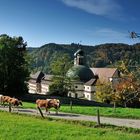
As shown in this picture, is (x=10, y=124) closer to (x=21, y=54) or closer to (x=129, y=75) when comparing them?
(x=129, y=75)

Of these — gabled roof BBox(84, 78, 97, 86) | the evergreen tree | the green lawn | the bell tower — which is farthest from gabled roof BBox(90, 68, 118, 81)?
the green lawn

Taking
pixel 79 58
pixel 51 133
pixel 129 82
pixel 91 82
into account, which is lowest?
pixel 51 133

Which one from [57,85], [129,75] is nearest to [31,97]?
[57,85]

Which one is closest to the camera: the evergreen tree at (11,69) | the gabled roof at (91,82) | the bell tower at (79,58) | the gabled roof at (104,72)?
the evergreen tree at (11,69)

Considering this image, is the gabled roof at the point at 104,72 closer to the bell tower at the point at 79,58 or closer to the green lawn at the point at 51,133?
the bell tower at the point at 79,58

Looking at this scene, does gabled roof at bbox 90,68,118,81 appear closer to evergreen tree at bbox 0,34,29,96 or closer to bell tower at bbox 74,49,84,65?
bell tower at bbox 74,49,84,65

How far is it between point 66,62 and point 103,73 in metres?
48.3

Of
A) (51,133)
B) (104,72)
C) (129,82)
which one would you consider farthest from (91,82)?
(129,82)

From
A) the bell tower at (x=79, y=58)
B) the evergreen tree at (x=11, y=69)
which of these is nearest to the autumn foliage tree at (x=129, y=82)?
the evergreen tree at (x=11, y=69)

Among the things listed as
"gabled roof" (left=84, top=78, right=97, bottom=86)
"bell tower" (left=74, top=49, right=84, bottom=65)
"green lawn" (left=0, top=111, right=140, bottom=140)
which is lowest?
"green lawn" (left=0, top=111, right=140, bottom=140)

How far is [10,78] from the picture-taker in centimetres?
7150

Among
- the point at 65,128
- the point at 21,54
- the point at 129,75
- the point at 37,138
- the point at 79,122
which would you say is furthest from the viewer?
the point at 21,54

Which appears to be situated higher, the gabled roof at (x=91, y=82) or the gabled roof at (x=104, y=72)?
the gabled roof at (x=104, y=72)

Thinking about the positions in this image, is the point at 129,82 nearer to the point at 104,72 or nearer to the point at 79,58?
the point at 104,72
